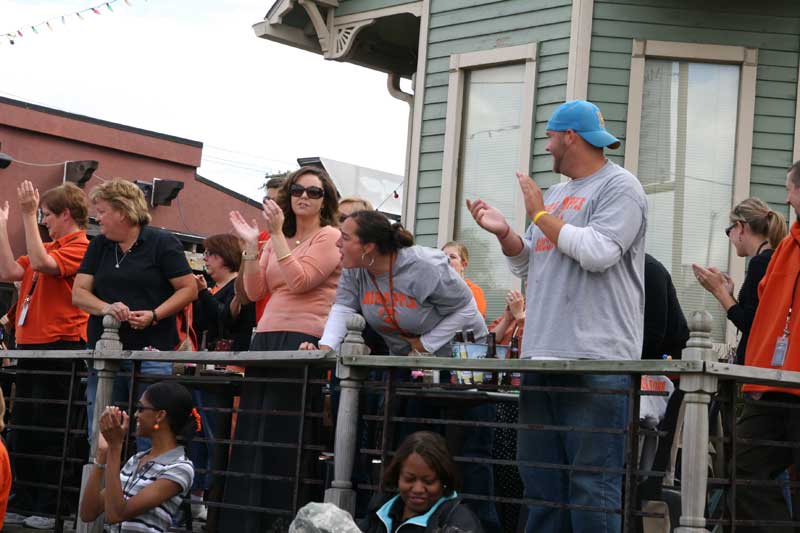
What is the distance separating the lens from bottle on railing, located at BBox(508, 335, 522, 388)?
5.82 m

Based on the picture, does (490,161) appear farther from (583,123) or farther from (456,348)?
(583,123)

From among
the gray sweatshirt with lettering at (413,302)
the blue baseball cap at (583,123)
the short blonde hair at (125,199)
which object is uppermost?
the blue baseball cap at (583,123)

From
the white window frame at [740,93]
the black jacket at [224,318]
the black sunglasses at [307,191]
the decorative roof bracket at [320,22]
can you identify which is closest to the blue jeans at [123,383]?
the black jacket at [224,318]

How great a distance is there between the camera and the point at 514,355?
644cm

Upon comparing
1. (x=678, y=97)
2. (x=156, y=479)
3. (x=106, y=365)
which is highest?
(x=678, y=97)

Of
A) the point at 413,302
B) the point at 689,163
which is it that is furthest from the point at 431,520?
the point at 689,163

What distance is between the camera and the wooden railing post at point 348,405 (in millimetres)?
5141

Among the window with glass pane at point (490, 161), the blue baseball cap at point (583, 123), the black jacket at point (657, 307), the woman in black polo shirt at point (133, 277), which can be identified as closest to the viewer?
the blue baseball cap at point (583, 123)

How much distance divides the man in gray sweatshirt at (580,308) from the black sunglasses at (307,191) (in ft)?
5.07

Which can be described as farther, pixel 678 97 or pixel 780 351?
pixel 678 97

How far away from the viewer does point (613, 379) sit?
4.47m

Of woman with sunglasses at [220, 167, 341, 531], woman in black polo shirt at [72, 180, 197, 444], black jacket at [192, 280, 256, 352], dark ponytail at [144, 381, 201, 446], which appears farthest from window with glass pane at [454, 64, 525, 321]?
dark ponytail at [144, 381, 201, 446]

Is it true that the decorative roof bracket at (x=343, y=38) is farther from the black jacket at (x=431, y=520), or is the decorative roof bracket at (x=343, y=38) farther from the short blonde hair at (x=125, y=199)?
the black jacket at (x=431, y=520)

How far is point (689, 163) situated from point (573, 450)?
596 centimetres
